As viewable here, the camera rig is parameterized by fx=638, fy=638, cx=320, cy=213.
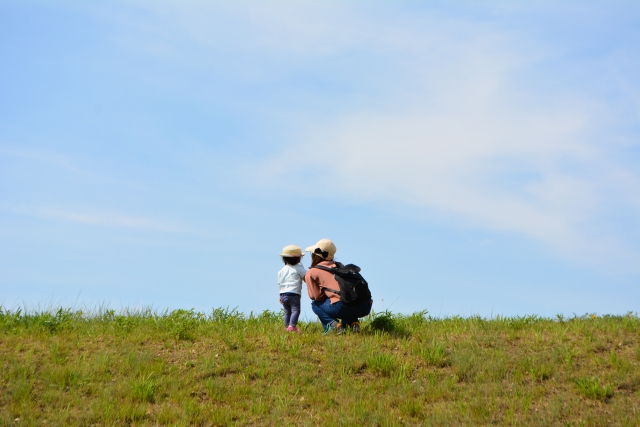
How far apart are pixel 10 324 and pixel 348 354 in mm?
7024

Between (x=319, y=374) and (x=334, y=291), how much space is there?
200 centimetres

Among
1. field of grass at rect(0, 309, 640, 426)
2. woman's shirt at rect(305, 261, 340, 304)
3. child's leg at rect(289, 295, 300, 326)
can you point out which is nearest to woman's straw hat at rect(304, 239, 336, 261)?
woman's shirt at rect(305, 261, 340, 304)

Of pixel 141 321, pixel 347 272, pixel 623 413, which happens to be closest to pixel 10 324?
pixel 141 321

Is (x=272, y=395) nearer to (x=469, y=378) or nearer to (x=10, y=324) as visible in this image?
(x=469, y=378)

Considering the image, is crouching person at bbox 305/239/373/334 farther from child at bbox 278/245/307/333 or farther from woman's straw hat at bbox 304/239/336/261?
child at bbox 278/245/307/333

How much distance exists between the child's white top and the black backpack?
76 centimetres

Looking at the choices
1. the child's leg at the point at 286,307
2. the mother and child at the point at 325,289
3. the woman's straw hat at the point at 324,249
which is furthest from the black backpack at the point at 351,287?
the child's leg at the point at 286,307

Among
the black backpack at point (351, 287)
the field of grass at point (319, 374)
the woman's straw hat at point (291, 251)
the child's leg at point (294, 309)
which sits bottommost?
the field of grass at point (319, 374)

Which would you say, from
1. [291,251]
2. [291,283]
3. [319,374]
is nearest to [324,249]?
[291,251]

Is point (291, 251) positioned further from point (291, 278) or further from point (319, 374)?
point (319, 374)

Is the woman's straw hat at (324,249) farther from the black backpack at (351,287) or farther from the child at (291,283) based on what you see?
the black backpack at (351,287)

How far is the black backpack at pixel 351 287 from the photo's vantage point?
1166cm

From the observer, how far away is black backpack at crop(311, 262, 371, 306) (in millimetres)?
11664

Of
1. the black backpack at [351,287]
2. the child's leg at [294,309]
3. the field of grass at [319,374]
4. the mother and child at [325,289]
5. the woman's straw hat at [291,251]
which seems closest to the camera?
the field of grass at [319,374]
